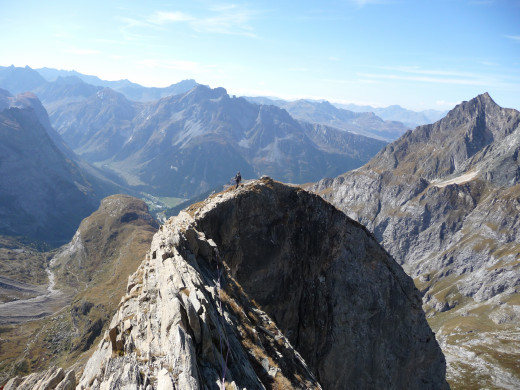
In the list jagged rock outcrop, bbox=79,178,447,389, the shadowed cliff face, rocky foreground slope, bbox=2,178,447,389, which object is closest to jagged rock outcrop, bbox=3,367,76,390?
jagged rock outcrop, bbox=79,178,447,389

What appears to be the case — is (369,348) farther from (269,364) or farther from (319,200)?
(269,364)

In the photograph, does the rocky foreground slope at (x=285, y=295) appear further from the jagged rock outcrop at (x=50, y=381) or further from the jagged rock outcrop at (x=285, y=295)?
the jagged rock outcrop at (x=50, y=381)

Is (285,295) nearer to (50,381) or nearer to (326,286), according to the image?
(326,286)

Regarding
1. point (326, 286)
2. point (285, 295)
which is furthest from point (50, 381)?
point (326, 286)

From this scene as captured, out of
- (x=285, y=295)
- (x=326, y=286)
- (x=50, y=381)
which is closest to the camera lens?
(x=50, y=381)

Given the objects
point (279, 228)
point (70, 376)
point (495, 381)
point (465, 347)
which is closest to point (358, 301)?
point (279, 228)

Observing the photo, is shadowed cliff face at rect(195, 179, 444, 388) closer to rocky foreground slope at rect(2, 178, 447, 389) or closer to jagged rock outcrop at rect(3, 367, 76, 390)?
rocky foreground slope at rect(2, 178, 447, 389)

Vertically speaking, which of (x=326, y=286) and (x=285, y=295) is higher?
(x=326, y=286)

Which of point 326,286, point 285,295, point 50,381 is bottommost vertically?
point 285,295

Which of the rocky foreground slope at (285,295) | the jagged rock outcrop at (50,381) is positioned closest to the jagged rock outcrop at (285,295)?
the rocky foreground slope at (285,295)

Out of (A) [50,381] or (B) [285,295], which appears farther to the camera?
(B) [285,295]
